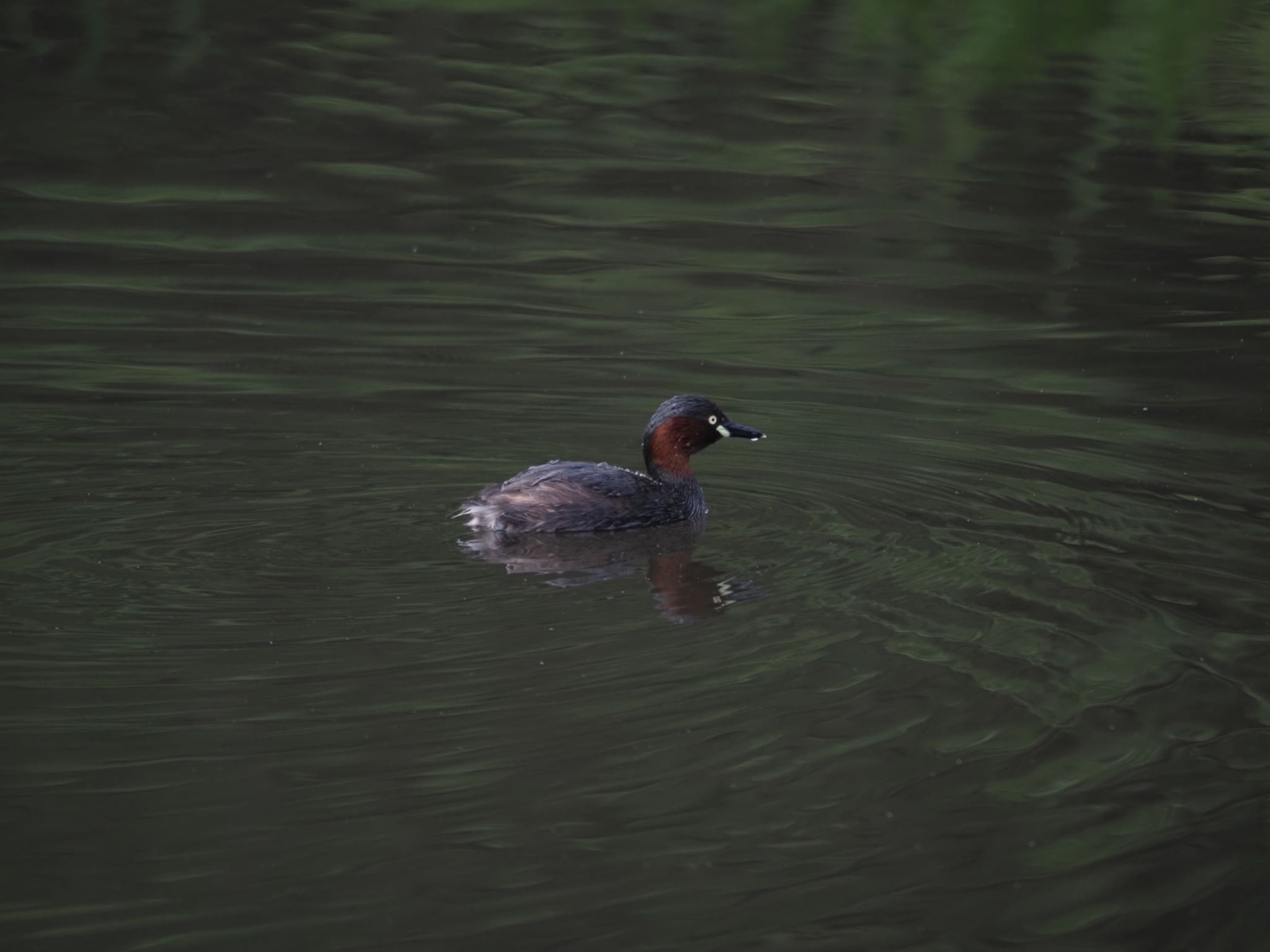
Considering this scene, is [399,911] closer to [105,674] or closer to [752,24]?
[105,674]

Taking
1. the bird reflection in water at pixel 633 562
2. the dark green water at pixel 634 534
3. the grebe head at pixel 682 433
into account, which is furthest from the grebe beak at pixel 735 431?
the bird reflection in water at pixel 633 562

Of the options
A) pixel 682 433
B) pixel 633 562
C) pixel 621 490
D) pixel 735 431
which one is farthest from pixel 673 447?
pixel 633 562

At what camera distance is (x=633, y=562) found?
8.16 metres

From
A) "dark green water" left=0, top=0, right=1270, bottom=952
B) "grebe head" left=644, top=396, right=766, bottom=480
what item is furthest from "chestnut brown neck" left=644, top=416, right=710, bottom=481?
"dark green water" left=0, top=0, right=1270, bottom=952

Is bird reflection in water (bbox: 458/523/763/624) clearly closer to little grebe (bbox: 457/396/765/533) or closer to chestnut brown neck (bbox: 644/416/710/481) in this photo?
little grebe (bbox: 457/396/765/533)

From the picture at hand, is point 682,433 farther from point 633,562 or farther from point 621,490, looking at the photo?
point 633,562

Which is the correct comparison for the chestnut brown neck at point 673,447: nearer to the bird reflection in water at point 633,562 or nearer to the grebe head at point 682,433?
the grebe head at point 682,433

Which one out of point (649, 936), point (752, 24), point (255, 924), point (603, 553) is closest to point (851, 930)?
point (649, 936)

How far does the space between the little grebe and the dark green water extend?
0.20m

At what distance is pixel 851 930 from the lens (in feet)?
16.8

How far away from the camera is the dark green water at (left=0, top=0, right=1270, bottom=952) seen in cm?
540

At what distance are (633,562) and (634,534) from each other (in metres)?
0.50

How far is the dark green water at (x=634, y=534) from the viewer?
5402 millimetres

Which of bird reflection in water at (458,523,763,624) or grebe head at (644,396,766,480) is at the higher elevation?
grebe head at (644,396,766,480)
